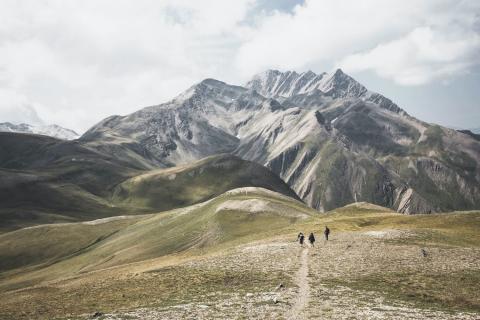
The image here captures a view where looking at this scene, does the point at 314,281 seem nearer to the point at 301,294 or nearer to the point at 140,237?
the point at 301,294

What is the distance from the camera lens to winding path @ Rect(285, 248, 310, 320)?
33.9m

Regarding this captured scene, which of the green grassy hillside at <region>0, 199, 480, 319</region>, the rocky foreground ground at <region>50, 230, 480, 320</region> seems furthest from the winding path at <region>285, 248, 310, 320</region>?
the green grassy hillside at <region>0, 199, 480, 319</region>

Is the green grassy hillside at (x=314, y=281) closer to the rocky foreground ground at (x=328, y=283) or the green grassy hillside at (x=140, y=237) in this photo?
the rocky foreground ground at (x=328, y=283)

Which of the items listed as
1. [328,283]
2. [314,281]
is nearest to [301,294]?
[328,283]

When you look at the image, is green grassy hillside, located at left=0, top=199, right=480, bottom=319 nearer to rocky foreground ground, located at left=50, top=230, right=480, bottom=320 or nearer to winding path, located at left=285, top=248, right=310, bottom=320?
rocky foreground ground, located at left=50, top=230, right=480, bottom=320

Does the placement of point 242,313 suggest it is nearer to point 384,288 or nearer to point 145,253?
point 384,288

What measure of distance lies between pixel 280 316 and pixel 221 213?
3778 inches

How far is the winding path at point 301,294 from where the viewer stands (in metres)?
33.9

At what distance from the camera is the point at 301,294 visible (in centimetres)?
Result: 4066

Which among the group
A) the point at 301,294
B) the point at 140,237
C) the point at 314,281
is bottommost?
the point at 301,294

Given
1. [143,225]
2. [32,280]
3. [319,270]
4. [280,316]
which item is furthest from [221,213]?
[280,316]

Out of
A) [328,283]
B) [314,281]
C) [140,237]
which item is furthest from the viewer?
[140,237]

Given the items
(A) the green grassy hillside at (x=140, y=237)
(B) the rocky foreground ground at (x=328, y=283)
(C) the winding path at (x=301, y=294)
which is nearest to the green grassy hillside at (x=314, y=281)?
(B) the rocky foreground ground at (x=328, y=283)

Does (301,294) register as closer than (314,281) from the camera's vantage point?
Yes
